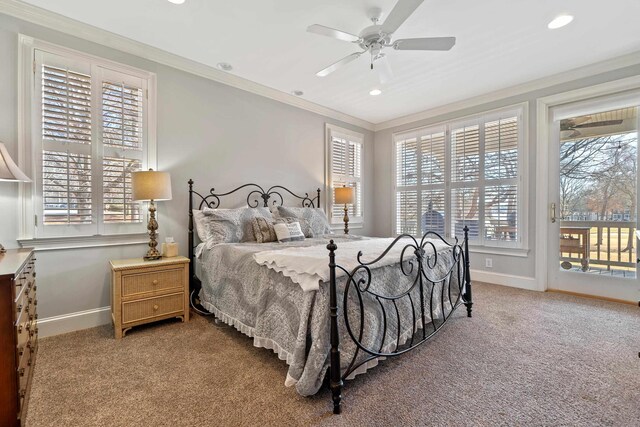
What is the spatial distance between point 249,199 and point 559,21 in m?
3.66

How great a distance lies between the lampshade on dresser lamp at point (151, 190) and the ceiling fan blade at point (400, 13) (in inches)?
91.9

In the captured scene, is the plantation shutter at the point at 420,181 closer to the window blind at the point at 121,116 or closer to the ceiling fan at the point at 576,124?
the ceiling fan at the point at 576,124

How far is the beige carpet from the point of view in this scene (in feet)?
5.03

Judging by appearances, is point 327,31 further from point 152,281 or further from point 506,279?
point 506,279

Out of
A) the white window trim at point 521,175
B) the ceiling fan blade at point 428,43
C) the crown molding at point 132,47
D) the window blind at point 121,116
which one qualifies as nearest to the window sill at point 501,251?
the white window trim at point 521,175

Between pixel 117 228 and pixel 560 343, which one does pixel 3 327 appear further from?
A: pixel 560 343

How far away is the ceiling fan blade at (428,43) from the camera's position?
223cm

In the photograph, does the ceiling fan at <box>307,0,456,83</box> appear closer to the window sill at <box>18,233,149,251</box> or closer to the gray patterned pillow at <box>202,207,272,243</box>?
the gray patterned pillow at <box>202,207,272,243</box>

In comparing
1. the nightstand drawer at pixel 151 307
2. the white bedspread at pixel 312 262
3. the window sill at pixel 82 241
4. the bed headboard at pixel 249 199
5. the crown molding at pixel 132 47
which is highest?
the crown molding at pixel 132 47

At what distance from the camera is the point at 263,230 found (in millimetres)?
3211

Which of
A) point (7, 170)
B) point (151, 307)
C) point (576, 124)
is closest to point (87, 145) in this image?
point (7, 170)

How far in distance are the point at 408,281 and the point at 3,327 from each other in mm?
2321

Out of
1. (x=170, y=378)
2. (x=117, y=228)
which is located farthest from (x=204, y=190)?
(x=170, y=378)

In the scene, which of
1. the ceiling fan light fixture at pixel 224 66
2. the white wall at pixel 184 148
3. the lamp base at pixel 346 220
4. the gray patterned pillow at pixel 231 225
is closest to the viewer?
the white wall at pixel 184 148
